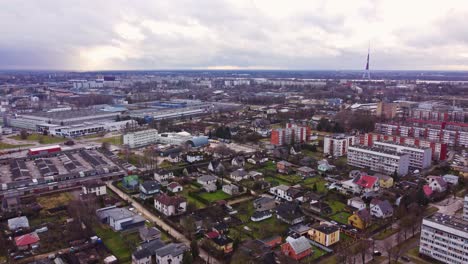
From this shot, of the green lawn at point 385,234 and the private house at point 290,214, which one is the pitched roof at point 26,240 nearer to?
the private house at point 290,214

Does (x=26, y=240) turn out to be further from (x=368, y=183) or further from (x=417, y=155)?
(x=417, y=155)

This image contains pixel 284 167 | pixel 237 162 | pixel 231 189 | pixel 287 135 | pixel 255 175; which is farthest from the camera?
pixel 287 135

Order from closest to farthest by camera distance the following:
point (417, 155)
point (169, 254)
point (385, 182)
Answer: point (169, 254) → point (385, 182) → point (417, 155)

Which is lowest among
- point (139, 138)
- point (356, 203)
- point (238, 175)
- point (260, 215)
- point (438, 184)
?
point (260, 215)

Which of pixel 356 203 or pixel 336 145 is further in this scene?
pixel 336 145

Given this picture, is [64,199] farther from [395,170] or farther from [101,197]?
[395,170]

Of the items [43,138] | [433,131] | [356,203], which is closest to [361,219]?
[356,203]
